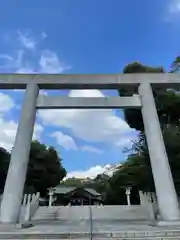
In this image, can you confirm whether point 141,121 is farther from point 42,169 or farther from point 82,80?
point 42,169

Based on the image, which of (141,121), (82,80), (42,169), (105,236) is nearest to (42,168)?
(42,169)

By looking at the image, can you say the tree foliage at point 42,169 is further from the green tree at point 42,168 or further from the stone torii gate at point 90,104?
the stone torii gate at point 90,104

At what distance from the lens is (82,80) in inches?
397

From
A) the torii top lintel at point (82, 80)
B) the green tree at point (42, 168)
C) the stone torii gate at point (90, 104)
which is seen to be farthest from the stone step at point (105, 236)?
the green tree at point (42, 168)

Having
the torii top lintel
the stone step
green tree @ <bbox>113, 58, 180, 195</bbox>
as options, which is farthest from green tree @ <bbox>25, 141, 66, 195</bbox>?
the stone step

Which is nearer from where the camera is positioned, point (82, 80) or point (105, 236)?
point (105, 236)

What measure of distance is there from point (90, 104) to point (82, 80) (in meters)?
1.01

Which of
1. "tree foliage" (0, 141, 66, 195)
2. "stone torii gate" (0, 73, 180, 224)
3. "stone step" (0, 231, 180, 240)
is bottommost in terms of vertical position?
"stone step" (0, 231, 180, 240)

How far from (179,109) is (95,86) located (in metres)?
7.86

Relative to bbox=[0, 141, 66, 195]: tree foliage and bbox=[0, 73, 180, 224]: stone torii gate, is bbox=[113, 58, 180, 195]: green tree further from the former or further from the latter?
bbox=[0, 141, 66, 195]: tree foliage

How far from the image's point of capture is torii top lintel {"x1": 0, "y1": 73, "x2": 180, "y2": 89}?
32.9 feet

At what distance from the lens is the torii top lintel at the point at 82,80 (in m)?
10.0

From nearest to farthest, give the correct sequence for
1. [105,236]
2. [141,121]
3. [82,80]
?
[105,236] < [82,80] < [141,121]

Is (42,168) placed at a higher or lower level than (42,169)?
higher
